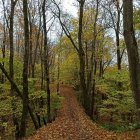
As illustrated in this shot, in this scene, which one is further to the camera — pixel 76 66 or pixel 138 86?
pixel 76 66

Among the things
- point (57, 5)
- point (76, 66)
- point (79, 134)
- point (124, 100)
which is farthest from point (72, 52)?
point (79, 134)

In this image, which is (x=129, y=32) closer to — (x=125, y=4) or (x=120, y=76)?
(x=125, y=4)

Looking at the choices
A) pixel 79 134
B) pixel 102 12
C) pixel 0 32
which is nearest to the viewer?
pixel 79 134

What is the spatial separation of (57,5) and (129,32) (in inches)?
730

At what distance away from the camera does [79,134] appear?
40.3ft

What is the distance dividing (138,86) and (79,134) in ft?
16.7

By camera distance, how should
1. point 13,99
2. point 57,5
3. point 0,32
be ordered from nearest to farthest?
point 13,99
point 57,5
point 0,32

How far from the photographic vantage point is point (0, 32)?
44656mm

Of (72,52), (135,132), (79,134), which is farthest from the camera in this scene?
(72,52)

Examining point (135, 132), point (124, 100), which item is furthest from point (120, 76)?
point (135, 132)

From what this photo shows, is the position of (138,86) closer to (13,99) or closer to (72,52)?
(13,99)

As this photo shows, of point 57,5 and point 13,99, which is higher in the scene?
point 57,5

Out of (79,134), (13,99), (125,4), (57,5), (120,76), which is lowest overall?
(79,134)

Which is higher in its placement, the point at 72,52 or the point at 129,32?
the point at 72,52
